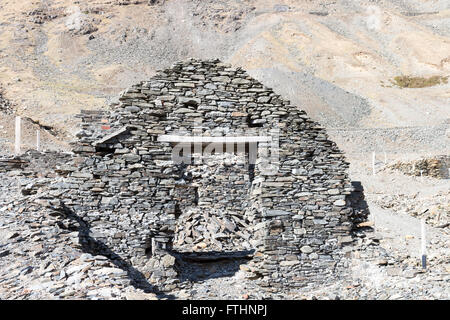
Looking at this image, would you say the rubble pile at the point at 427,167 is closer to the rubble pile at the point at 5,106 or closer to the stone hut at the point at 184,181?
the stone hut at the point at 184,181

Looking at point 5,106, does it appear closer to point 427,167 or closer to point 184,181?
point 427,167

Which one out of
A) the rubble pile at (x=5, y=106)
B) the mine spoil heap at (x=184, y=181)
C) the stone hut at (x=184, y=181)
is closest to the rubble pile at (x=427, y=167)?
the mine spoil heap at (x=184, y=181)

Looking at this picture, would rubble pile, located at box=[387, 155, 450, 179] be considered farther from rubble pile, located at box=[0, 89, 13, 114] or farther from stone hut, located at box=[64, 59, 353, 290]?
rubble pile, located at box=[0, 89, 13, 114]

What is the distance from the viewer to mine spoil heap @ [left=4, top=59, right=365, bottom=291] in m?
8.84

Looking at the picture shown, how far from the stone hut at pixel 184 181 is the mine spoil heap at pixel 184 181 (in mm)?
21

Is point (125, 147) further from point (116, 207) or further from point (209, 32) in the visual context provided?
point (209, 32)

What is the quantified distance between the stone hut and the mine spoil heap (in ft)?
0.07

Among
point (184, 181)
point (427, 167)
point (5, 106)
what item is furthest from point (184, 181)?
point (5, 106)

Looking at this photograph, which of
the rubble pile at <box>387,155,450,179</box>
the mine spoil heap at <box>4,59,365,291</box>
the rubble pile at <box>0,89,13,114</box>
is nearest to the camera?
the mine spoil heap at <box>4,59,365,291</box>

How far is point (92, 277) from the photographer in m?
6.67

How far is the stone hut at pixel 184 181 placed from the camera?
349 inches

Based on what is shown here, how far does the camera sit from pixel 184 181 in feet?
31.1

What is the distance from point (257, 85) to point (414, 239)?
236 inches

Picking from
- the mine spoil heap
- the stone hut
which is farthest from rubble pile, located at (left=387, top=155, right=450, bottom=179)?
the stone hut
